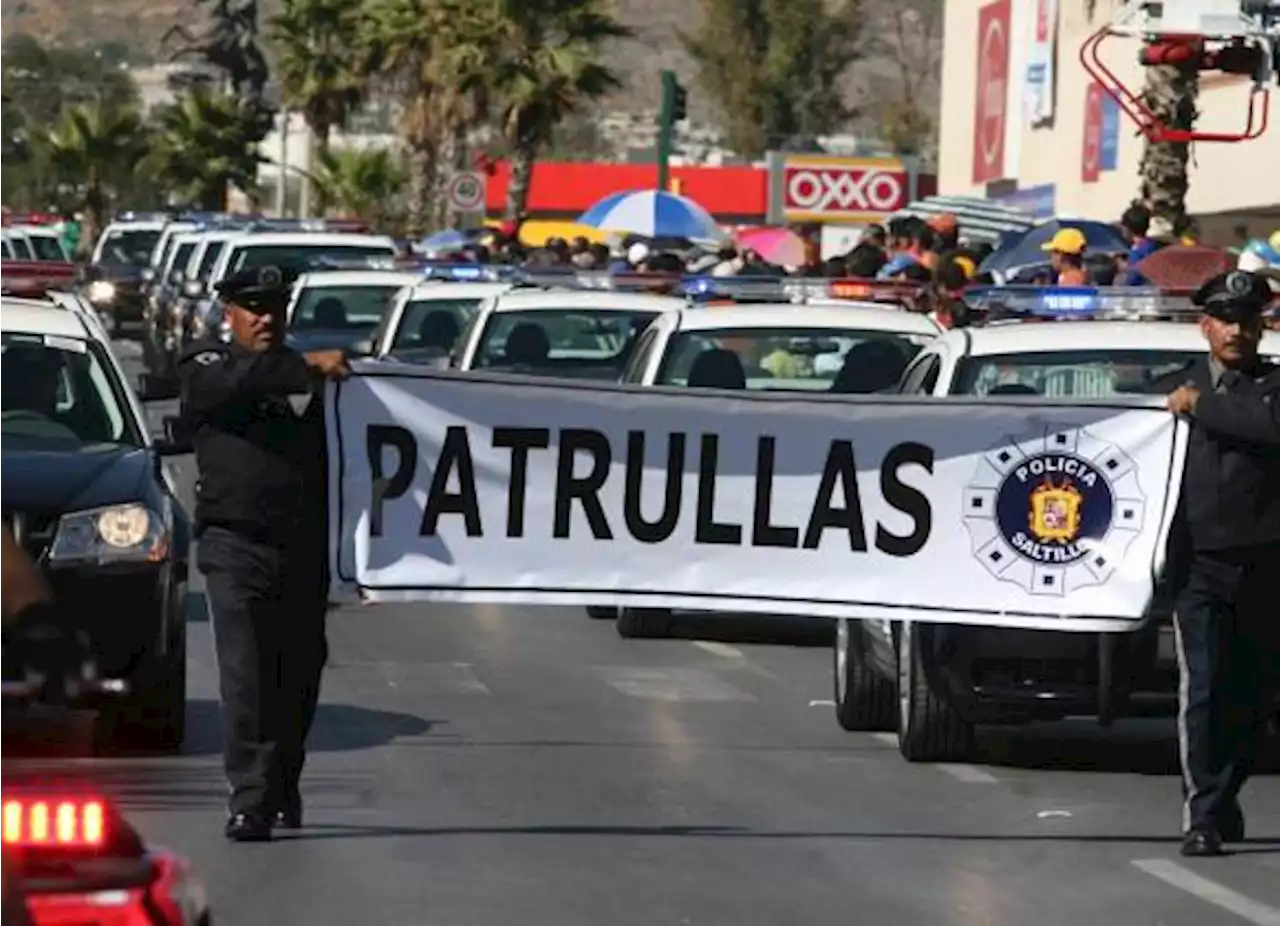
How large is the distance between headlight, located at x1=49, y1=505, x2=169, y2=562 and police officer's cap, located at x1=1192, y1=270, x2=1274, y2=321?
→ 12.3 feet

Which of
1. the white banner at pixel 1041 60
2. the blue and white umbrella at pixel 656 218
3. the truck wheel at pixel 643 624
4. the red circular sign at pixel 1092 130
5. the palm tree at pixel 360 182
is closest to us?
the truck wheel at pixel 643 624

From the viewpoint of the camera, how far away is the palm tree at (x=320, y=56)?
2965 inches

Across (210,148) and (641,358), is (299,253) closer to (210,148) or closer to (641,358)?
(641,358)

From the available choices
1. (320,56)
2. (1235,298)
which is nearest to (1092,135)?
(320,56)

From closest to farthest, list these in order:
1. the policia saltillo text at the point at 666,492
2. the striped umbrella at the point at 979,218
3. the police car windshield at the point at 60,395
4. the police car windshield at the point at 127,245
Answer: the policia saltillo text at the point at 666,492 < the police car windshield at the point at 60,395 < the striped umbrella at the point at 979,218 < the police car windshield at the point at 127,245

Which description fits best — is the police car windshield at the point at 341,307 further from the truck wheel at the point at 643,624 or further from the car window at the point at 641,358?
the truck wheel at the point at 643,624

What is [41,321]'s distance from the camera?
13.4m

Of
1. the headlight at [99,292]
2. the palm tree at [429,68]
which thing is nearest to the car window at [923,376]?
the headlight at [99,292]

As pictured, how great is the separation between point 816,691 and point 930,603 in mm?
4095

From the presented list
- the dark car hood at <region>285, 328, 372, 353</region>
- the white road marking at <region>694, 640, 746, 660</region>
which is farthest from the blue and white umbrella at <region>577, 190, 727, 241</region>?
the white road marking at <region>694, 640, 746, 660</region>

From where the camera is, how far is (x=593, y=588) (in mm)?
11195

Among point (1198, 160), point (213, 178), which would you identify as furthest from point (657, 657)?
point (213, 178)

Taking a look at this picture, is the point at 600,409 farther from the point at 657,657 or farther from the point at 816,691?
the point at 657,657

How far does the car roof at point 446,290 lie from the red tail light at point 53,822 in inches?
815
